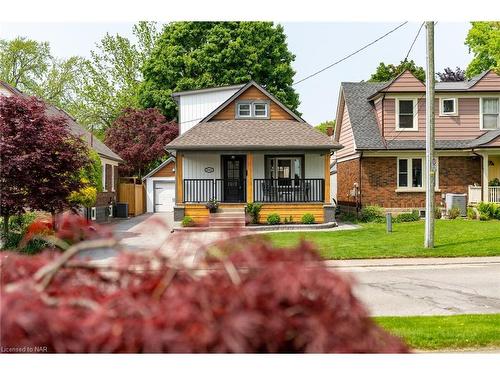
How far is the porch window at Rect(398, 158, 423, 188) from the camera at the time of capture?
21.0 metres

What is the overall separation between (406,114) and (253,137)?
6.34m

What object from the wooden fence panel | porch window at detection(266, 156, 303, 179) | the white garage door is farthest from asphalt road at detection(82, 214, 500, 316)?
the white garage door

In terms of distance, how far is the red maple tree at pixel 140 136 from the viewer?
28.2 meters

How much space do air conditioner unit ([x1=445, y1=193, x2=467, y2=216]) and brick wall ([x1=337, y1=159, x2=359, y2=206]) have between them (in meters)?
3.42

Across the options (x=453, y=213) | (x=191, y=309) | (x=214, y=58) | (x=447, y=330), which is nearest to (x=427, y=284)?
(x=447, y=330)

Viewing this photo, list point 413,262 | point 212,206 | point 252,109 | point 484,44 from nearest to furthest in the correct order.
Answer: point 413,262
point 212,206
point 252,109
point 484,44

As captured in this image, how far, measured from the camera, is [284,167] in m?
21.2

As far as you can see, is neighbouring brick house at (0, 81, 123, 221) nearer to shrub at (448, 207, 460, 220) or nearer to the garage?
the garage

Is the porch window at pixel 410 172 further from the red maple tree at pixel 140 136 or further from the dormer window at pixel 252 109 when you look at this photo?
the red maple tree at pixel 140 136

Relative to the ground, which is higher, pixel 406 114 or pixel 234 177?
pixel 406 114

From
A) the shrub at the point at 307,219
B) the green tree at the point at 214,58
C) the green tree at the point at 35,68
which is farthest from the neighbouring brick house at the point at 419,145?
the green tree at the point at 35,68

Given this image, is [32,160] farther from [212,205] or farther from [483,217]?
[483,217]

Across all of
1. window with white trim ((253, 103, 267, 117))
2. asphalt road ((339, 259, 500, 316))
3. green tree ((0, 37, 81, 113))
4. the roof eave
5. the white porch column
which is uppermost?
window with white trim ((253, 103, 267, 117))

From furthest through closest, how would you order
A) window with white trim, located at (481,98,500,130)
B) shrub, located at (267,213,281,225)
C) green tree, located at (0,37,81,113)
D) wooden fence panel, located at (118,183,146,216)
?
wooden fence panel, located at (118,183,146,216)
window with white trim, located at (481,98,500,130)
shrub, located at (267,213,281,225)
green tree, located at (0,37,81,113)
